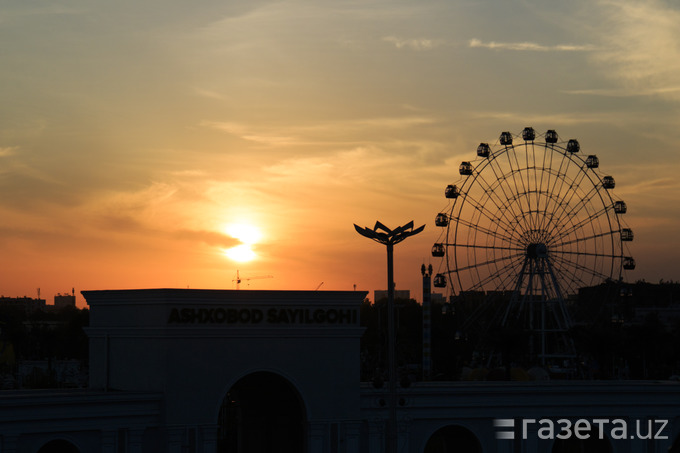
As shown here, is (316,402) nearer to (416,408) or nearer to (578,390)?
(416,408)

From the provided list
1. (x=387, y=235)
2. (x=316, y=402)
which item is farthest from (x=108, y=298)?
(x=387, y=235)

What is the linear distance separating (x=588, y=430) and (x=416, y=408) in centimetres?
1153

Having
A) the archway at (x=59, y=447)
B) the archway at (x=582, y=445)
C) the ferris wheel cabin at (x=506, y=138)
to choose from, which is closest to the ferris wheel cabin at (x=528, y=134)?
the ferris wheel cabin at (x=506, y=138)

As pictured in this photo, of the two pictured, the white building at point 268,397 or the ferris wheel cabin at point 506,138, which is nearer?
the white building at point 268,397

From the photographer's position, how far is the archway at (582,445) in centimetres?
6432

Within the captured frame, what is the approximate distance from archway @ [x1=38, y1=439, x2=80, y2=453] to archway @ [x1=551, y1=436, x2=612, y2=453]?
3086 cm

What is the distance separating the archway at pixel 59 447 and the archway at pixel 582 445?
30.9 meters

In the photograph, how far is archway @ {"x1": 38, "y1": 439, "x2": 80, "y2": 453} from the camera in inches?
1961

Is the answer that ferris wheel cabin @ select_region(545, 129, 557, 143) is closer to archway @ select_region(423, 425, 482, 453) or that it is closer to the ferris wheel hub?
the ferris wheel hub

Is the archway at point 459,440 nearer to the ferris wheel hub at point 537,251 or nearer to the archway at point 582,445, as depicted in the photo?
the archway at point 582,445

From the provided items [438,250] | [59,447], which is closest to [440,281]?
[438,250]

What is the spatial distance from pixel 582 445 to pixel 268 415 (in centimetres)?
2038

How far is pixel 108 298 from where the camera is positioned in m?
55.2

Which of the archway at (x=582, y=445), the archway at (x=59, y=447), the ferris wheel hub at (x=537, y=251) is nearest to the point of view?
the archway at (x=59, y=447)
